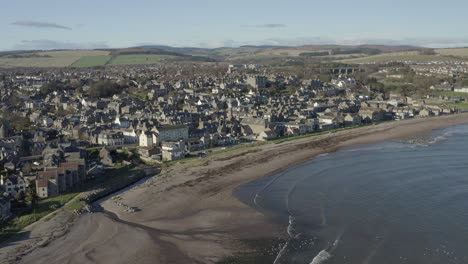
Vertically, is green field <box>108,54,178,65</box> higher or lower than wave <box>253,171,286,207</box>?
higher

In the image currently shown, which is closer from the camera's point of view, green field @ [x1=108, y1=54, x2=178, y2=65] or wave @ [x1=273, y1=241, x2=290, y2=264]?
wave @ [x1=273, y1=241, x2=290, y2=264]

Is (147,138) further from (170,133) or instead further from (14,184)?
(14,184)

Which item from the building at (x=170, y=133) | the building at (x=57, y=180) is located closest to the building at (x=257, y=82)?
the building at (x=170, y=133)

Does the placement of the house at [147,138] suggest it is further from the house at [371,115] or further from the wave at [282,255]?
the house at [371,115]

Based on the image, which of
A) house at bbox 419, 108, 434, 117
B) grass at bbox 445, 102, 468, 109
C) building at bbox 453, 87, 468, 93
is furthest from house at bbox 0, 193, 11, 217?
building at bbox 453, 87, 468, 93

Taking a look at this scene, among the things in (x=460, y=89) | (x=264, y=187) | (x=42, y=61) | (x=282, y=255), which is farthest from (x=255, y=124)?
(x=42, y=61)

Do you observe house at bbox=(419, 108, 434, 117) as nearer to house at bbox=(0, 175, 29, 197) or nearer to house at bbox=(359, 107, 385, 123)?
house at bbox=(359, 107, 385, 123)

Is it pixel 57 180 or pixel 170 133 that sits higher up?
pixel 170 133

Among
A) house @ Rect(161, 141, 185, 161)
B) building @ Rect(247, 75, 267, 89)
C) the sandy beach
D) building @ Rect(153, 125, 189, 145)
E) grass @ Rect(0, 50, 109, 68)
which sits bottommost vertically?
the sandy beach
